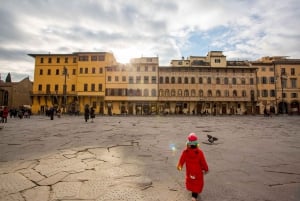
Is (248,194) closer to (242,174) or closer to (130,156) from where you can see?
(242,174)

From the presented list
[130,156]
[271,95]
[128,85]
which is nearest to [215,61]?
[271,95]

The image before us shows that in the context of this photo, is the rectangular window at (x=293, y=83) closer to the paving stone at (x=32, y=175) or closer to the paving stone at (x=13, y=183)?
the paving stone at (x=32, y=175)

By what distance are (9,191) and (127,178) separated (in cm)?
184

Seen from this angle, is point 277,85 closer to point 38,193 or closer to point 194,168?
point 194,168

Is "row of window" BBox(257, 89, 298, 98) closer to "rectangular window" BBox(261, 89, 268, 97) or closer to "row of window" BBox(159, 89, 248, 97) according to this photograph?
"rectangular window" BBox(261, 89, 268, 97)

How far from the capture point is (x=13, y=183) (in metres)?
3.05

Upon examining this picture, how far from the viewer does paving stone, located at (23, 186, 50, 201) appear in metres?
2.56

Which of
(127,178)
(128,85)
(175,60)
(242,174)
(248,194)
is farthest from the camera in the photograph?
(175,60)

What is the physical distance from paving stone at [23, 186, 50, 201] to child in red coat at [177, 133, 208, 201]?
2.08 meters

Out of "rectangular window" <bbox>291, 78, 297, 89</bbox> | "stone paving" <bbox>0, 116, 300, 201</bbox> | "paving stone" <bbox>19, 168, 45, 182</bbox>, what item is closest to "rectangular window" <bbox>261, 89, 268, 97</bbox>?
"rectangular window" <bbox>291, 78, 297, 89</bbox>

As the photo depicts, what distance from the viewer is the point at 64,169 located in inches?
149

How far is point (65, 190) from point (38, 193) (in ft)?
1.23

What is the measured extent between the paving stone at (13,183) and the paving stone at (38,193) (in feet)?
0.58

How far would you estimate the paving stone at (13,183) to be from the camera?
2.81 m
